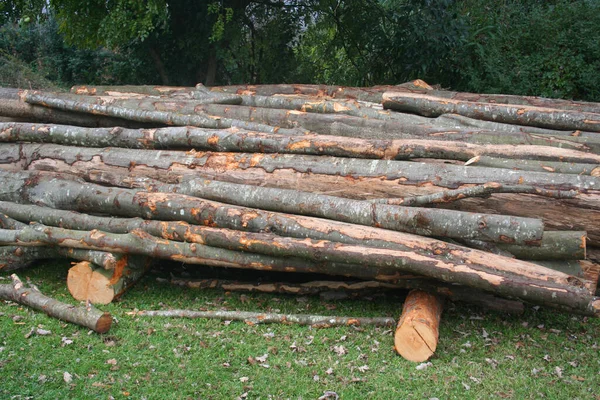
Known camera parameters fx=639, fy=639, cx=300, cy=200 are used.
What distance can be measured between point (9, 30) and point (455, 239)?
15.2m

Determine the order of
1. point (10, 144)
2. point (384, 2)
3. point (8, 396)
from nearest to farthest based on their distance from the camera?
point (8, 396) → point (10, 144) → point (384, 2)

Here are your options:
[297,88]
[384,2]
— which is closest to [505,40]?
[384,2]

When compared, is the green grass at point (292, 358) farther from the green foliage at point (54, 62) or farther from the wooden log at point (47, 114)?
the green foliage at point (54, 62)

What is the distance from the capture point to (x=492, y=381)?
5148mm

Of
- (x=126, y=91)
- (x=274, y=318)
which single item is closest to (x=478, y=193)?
(x=274, y=318)

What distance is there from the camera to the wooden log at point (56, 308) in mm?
5781

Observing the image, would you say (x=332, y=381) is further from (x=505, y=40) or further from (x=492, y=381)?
(x=505, y=40)

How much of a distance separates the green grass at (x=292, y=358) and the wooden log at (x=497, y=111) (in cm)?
268

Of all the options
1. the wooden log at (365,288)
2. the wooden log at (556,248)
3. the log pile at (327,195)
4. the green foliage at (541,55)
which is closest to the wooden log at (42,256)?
the log pile at (327,195)

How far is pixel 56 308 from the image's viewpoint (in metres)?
6.08

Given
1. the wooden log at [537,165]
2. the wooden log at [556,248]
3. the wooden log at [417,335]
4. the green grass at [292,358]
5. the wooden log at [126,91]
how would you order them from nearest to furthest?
the green grass at [292,358] < the wooden log at [417,335] < the wooden log at [556,248] < the wooden log at [537,165] < the wooden log at [126,91]

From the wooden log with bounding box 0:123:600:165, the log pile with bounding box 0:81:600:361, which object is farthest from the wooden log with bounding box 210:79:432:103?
the wooden log with bounding box 0:123:600:165

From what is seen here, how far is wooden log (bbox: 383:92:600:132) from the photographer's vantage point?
791 centimetres

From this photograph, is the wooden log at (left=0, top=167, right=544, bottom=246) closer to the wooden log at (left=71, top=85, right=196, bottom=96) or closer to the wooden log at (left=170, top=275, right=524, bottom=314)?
the wooden log at (left=170, top=275, right=524, bottom=314)
